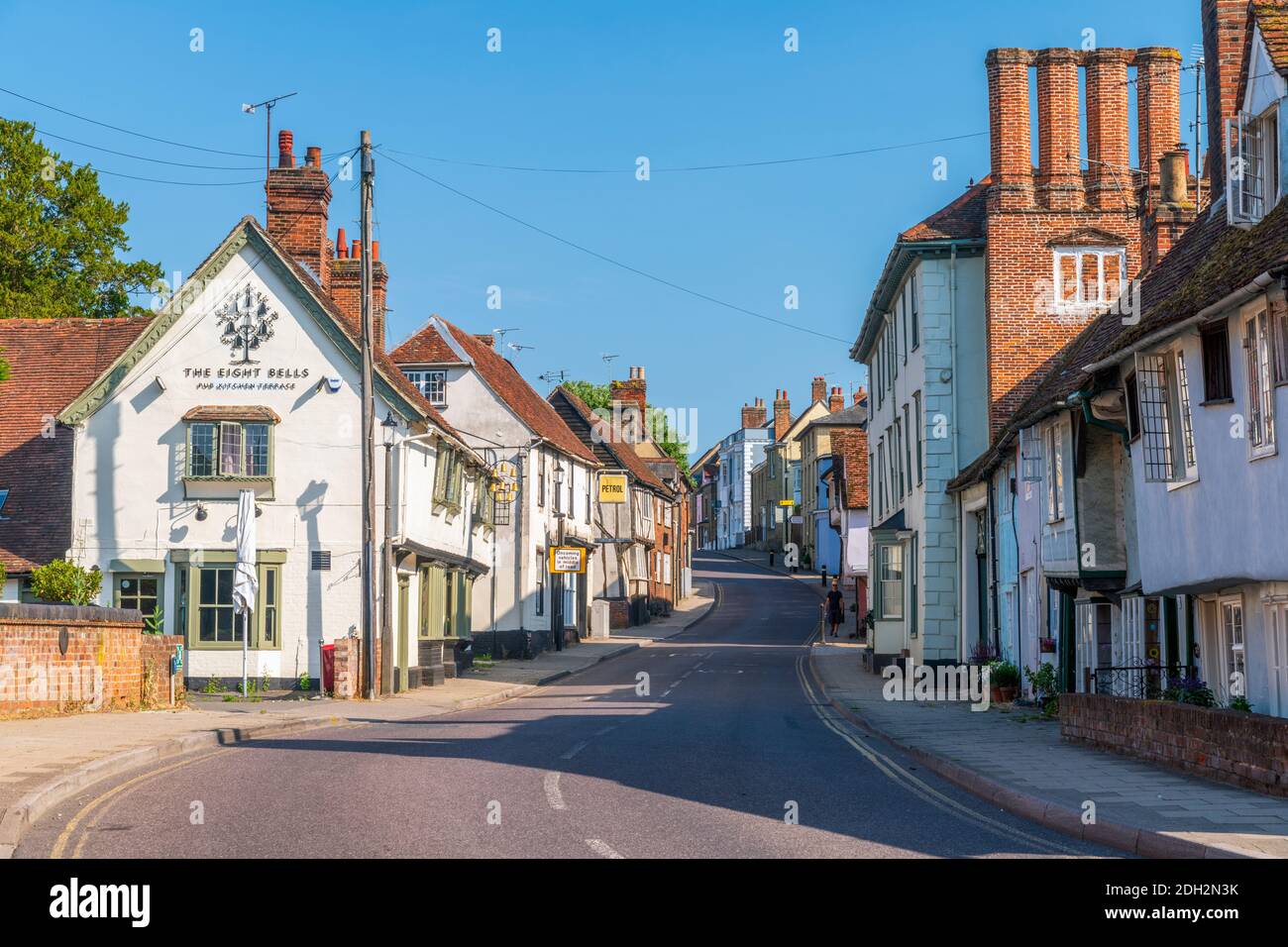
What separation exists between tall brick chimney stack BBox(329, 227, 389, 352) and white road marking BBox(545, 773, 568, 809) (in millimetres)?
21748

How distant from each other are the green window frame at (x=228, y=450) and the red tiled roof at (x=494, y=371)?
17.0 metres

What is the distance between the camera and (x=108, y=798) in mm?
13742

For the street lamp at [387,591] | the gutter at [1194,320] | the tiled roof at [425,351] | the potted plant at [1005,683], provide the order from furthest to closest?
the tiled roof at [425,351], the street lamp at [387,591], the potted plant at [1005,683], the gutter at [1194,320]

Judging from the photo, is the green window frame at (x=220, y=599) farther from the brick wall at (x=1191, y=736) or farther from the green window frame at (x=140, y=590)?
the brick wall at (x=1191, y=736)

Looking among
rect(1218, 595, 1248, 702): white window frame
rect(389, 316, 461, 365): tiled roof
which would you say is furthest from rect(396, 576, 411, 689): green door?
rect(1218, 595, 1248, 702): white window frame

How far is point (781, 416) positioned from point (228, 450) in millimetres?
97188

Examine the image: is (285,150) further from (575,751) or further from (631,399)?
(631,399)

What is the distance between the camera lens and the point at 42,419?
35625mm

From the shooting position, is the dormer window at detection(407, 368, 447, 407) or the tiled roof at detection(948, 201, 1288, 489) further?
the dormer window at detection(407, 368, 447, 407)

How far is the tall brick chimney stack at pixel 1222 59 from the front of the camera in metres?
23.2

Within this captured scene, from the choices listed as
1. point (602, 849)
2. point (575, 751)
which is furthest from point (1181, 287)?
point (602, 849)

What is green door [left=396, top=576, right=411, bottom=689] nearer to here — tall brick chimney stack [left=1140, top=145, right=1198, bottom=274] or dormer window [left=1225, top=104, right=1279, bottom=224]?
tall brick chimney stack [left=1140, top=145, right=1198, bottom=274]

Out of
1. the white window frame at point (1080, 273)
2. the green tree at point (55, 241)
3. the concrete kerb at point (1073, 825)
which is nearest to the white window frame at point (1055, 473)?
the concrete kerb at point (1073, 825)

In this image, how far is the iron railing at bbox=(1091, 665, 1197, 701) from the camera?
A: 17.8m
